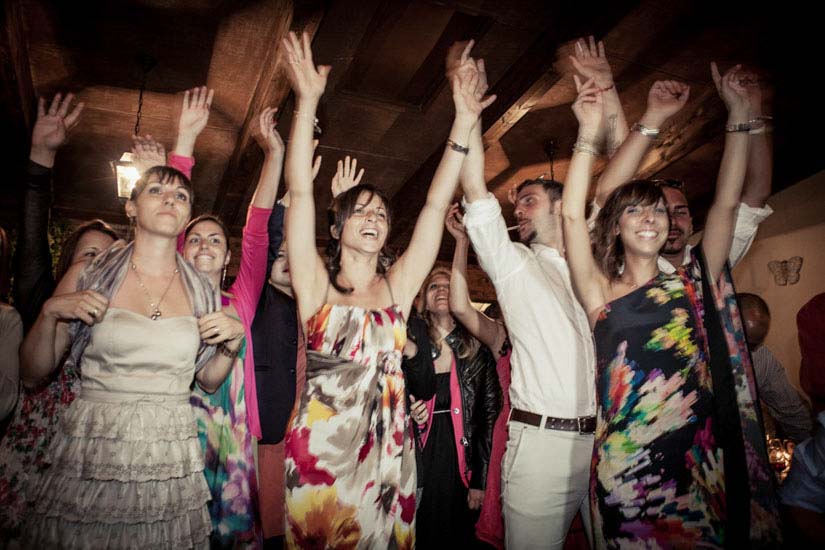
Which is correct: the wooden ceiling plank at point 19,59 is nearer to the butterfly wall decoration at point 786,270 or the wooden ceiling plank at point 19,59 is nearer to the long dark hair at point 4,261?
the long dark hair at point 4,261

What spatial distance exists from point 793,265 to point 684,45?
353cm

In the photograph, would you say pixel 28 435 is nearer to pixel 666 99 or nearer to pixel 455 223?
pixel 455 223

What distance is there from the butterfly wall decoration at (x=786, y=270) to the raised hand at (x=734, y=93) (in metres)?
5.15

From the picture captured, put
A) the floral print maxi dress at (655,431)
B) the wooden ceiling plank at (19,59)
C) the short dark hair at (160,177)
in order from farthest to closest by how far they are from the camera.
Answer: the wooden ceiling plank at (19,59) → the short dark hair at (160,177) → the floral print maxi dress at (655,431)

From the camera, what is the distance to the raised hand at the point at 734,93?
6.15ft

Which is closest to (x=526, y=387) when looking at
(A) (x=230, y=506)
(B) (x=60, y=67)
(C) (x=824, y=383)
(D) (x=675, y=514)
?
(D) (x=675, y=514)

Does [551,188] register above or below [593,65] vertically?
below

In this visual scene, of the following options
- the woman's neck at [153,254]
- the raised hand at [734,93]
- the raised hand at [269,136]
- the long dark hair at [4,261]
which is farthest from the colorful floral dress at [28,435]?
the raised hand at [734,93]

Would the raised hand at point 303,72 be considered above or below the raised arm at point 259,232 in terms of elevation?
above

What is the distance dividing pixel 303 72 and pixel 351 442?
1.43 m

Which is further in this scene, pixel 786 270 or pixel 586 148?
pixel 786 270

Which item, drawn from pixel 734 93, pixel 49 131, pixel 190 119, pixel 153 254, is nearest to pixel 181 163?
pixel 190 119

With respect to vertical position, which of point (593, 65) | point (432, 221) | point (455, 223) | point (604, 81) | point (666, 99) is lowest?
Answer: point (432, 221)

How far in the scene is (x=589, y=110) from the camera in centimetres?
196
